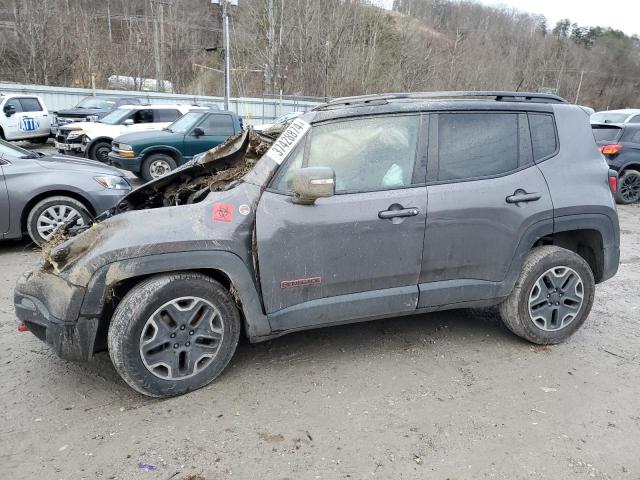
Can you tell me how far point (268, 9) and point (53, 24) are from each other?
1501cm

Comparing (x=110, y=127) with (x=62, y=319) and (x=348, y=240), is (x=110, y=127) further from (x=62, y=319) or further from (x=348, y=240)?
(x=348, y=240)

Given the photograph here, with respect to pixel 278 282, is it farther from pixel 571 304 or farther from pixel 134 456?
pixel 571 304

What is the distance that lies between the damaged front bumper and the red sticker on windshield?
2.84 ft

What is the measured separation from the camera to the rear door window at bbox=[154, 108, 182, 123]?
46.4 feet

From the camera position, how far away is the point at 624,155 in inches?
419

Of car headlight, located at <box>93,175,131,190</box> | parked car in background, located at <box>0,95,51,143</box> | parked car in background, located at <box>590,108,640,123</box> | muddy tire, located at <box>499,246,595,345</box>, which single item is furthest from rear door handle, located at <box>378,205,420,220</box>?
parked car in background, located at <box>0,95,51,143</box>

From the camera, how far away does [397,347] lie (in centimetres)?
388

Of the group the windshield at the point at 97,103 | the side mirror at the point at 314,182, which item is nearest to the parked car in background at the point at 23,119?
the windshield at the point at 97,103

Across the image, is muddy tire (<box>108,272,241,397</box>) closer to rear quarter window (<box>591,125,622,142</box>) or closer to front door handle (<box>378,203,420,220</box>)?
front door handle (<box>378,203,420,220</box>)

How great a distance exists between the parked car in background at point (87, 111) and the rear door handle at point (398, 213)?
52.4 feet

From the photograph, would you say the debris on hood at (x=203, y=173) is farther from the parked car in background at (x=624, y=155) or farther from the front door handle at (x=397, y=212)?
the parked car in background at (x=624, y=155)

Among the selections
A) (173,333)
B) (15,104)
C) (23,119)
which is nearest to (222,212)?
(173,333)

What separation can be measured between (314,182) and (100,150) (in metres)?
12.0

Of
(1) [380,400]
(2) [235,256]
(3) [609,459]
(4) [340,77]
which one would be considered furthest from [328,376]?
(4) [340,77]
